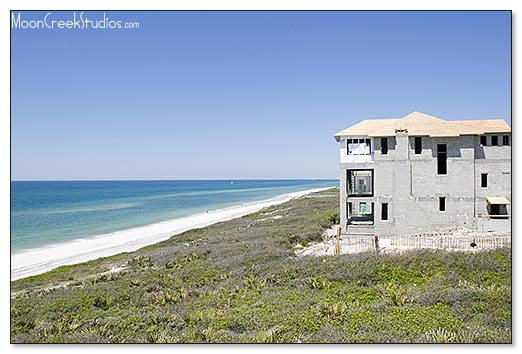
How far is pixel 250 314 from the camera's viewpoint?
21.8 feet

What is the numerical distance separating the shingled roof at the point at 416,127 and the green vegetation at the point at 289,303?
604 centimetres

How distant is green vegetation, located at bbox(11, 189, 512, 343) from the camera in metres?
5.84

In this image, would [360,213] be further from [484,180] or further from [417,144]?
[484,180]

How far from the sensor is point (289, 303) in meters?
7.10

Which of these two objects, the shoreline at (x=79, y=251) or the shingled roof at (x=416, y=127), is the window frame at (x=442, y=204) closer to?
the shingled roof at (x=416, y=127)

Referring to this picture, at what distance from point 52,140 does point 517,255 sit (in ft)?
28.9

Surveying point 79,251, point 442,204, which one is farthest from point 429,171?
point 79,251

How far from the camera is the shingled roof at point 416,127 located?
14.0 m

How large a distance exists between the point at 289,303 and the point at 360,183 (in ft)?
39.9

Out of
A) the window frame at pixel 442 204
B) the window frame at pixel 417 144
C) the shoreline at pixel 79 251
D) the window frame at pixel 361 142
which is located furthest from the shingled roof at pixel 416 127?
the shoreline at pixel 79 251

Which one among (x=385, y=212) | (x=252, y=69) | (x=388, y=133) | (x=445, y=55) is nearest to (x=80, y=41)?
(x=252, y=69)

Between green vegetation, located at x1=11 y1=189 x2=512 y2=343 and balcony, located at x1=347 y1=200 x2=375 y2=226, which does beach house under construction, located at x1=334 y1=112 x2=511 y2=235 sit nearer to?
balcony, located at x1=347 y1=200 x2=375 y2=226
